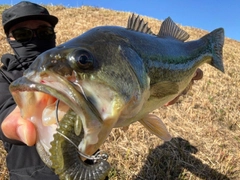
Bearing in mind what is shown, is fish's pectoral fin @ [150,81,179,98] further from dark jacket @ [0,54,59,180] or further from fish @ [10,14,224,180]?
dark jacket @ [0,54,59,180]

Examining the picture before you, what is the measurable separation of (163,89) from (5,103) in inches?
44.7

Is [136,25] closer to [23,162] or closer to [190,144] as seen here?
[23,162]

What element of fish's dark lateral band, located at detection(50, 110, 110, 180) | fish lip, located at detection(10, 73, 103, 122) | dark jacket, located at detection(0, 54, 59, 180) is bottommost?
dark jacket, located at detection(0, 54, 59, 180)

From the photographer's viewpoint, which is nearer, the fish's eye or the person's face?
the fish's eye

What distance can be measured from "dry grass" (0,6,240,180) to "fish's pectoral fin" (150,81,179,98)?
220 centimetres

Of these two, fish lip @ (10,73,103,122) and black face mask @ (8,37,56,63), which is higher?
fish lip @ (10,73,103,122)

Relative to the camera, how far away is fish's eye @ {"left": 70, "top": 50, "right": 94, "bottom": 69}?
53.5 inches

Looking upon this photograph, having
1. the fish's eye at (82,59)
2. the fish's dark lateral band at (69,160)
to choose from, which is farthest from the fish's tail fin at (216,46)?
the fish's dark lateral band at (69,160)

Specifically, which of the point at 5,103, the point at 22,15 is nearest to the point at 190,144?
the point at 22,15

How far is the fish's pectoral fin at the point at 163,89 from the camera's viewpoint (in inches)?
71.4

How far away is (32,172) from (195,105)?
396 centimetres

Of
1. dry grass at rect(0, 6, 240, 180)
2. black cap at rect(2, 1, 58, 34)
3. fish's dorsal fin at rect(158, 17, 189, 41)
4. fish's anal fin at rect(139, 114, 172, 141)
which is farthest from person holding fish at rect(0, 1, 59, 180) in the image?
fish's dorsal fin at rect(158, 17, 189, 41)

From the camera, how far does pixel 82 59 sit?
4.50 feet

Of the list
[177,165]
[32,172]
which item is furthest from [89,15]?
[32,172]
